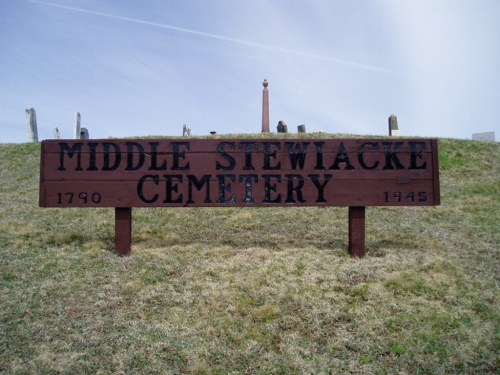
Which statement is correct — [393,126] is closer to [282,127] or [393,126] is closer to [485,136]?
[282,127]

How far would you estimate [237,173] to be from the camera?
30.1ft

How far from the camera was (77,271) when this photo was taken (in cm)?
806

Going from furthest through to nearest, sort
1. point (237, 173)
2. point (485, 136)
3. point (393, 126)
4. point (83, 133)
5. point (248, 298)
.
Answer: point (485, 136) → point (83, 133) → point (393, 126) → point (237, 173) → point (248, 298)

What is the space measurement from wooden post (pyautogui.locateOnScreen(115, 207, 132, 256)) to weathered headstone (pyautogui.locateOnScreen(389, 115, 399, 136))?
14.7 meters

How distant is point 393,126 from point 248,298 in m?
15.6

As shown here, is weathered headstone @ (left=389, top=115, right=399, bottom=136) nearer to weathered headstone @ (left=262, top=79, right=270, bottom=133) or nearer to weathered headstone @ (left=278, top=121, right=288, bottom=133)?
weathered headstone @ (left=278, top=121, right=288, bottom=133)

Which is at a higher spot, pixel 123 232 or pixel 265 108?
pixel 265 108

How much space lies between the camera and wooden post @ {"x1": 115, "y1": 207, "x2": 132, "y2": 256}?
353 inches

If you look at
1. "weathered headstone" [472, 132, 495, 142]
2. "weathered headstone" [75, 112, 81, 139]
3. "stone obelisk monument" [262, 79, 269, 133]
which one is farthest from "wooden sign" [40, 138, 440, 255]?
"weathered headstone" [472, 132, 495, 142]

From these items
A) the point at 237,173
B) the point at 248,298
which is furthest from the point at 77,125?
the point at 248,298

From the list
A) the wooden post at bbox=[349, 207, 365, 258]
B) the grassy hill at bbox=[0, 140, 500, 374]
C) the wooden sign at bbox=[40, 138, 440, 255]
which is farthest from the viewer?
the wooden sign at bbox=[40, 138, 440, 255]

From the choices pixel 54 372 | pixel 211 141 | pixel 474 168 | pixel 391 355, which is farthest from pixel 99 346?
pixel 474 168

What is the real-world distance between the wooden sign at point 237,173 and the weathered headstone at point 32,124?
45.6 ft

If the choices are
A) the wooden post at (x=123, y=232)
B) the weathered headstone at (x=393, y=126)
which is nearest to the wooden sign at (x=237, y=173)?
the wooden post at (x=123, y=232)
